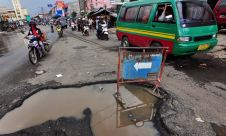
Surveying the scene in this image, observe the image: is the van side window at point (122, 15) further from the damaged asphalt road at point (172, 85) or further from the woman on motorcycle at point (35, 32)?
the woman on motorcycle at point (35, 32)

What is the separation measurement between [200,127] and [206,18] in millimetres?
4336

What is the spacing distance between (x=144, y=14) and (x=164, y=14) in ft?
3.88

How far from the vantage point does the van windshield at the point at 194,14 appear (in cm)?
598

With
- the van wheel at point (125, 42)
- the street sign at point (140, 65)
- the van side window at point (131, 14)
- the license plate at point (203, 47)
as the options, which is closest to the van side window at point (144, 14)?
the van side window at point (131, 14)

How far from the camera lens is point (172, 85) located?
5078 millimetres

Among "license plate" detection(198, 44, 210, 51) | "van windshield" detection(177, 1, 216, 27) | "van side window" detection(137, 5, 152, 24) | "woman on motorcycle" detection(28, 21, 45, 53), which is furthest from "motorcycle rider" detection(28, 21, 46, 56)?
"license plate" detection(198, 44, 210, 51)

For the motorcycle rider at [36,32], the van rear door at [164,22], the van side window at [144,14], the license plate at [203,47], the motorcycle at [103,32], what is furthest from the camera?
the motorcycle at [103,32]

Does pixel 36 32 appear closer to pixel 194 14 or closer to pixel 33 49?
pixel 33 49

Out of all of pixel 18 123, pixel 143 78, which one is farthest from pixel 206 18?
pixel 18 123

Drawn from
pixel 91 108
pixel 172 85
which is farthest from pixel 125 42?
pixel 91 108

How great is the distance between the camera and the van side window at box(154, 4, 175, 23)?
6.18 m

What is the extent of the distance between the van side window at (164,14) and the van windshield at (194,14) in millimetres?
286

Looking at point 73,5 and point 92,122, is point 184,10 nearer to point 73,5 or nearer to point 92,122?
point 92,122

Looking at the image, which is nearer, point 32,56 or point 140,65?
point 140,65
